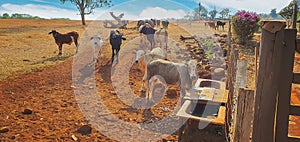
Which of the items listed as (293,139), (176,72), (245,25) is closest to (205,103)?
(176,72)

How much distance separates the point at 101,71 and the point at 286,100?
8.10m

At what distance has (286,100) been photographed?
210 centimetres

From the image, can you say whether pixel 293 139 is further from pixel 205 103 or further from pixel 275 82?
pixel 205 103

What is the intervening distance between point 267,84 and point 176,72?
164 inches

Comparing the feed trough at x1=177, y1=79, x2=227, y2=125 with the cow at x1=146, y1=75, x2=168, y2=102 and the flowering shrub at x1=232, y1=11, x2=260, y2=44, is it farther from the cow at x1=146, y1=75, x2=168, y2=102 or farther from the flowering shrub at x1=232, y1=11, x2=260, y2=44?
the flowering shrub at x1=232, y1=11, x2=260, y2=44

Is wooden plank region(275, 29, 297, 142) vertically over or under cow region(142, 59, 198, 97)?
over

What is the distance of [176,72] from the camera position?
20.6 ft

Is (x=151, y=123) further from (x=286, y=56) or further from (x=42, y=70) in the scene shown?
(x=42, y=70)

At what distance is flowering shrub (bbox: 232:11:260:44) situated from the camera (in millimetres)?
15286

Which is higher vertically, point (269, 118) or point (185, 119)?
point (269, 118)

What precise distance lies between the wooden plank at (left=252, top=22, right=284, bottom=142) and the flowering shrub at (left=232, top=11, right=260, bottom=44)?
14210mm

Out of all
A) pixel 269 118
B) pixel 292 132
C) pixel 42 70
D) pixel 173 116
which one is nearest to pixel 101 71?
pixel 42 70

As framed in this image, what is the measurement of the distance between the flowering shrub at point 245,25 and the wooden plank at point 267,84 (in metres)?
14.2

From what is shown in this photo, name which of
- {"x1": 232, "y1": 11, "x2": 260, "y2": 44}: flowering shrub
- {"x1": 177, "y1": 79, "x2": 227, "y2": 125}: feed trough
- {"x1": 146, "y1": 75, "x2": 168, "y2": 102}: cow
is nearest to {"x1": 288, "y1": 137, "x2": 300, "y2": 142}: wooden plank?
{"x1": 177, "y1": 79, "x2": 227, "y2": 125}: feed trough
